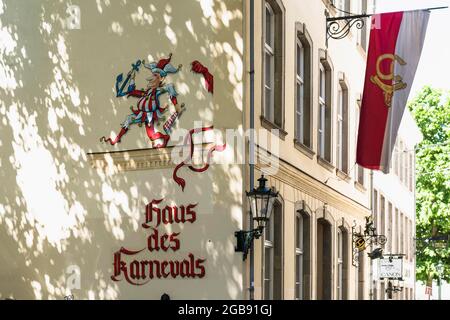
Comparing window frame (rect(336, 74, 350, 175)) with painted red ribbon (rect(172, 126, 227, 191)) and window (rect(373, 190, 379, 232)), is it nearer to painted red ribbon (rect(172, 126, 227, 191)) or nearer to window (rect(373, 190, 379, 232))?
window (rect(373, 190, 379, 232))

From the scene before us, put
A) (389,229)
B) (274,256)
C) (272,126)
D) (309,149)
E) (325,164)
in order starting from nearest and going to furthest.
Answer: (272,126)
(274,256)
(309,149)
(325,164)
(389,229)

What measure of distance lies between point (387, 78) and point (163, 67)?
4.66 metres

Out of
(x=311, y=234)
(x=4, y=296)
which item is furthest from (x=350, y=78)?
(x=4, y=296)

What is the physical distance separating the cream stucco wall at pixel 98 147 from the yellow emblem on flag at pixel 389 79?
12.7ft

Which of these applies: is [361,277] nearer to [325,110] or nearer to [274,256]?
[325,110]

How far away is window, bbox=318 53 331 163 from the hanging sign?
245 inches

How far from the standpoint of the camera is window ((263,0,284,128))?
18.5 metres

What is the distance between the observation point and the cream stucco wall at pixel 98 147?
647 inches

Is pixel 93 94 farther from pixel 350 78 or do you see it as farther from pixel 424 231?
pixel 424 231

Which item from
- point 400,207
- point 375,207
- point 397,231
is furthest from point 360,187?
point 400,207

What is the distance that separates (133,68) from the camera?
17.6m

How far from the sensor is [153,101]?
17219 millimetres

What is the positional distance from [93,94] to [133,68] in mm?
1020

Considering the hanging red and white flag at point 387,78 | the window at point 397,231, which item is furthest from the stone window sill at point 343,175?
the window at point 397,231
